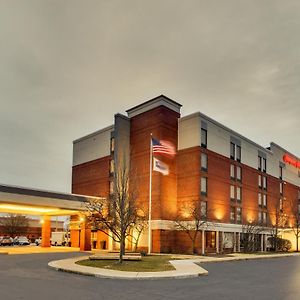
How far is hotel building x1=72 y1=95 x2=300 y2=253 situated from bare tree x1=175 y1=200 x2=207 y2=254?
504 millimetres

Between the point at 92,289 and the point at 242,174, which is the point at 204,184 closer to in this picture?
the point at 242,174

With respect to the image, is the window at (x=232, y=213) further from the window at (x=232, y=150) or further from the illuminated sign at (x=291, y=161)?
the illuminated sign at (x=291, y=161)

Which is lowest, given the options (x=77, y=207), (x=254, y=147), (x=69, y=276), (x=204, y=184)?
(x=69, y=276)

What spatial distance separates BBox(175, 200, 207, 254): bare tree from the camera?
45156 mm

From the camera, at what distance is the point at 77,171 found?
208 ft

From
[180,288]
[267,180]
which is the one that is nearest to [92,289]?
[180,288]

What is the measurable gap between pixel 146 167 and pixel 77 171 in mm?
→ 17266

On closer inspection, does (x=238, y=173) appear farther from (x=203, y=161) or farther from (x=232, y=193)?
(x=203, y=161)

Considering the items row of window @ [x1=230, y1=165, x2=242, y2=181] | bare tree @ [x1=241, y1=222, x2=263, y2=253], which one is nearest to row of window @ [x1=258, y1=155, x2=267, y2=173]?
row of window @ [x1=230, y1=165, x2=242, y2=181]

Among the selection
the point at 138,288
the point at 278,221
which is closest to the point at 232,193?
the point at 278,221

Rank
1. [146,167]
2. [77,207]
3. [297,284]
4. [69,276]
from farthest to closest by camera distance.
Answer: [146,167] < [77,207] < [69,276] < [297,284]

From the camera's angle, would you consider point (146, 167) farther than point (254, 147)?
No

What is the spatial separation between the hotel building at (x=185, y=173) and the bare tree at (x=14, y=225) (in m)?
47.1

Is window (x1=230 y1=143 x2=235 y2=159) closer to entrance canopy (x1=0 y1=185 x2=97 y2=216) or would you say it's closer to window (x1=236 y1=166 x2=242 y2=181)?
window (x1=236 y1=166 x2=242 y2=181)
